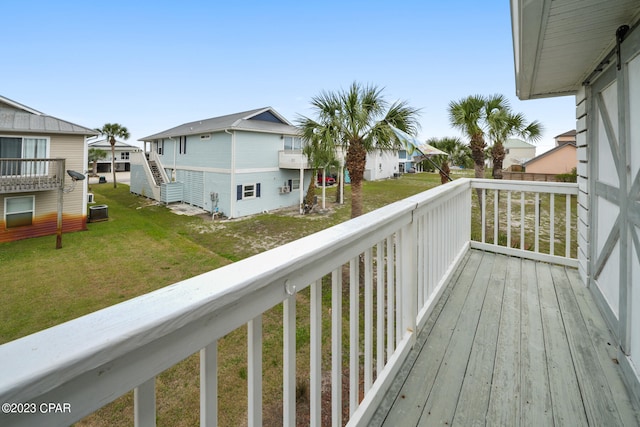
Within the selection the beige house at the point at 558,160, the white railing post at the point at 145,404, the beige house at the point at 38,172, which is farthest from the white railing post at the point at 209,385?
the beige house at the point at 558,160

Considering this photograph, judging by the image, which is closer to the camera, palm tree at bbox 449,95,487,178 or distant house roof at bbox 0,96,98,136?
distant house roof at bbox 0,96,98,136

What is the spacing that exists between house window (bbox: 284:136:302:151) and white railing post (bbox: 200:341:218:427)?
15731mm

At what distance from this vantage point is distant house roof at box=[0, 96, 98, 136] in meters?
9.96

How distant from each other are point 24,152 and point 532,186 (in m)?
14.8

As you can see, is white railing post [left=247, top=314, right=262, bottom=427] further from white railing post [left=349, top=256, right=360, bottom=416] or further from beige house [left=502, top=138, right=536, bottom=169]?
beige house [left=502, top=138, right=536, bottom=169]

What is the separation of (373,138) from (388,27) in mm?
8610

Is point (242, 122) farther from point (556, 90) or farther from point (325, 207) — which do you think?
point (556, 90)

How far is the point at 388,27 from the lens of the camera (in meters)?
12.9

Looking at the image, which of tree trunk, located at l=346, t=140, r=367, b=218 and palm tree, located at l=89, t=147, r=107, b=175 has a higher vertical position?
palm tree, located at l=89, t=147, r=107, b=175

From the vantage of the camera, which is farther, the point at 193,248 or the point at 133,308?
the point at 193,248

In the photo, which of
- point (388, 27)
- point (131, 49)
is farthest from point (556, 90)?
point (131, 49)

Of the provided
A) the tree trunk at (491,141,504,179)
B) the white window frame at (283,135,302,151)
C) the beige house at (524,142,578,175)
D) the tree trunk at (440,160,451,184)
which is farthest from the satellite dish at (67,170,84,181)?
the beige house at (524,142,578,175)

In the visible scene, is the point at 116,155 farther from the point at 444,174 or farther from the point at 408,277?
the point at 408,277

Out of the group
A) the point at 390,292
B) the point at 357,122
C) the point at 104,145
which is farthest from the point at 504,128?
the point at 104,145
